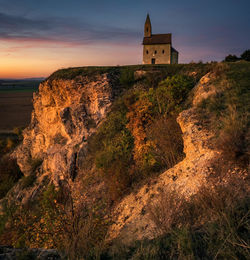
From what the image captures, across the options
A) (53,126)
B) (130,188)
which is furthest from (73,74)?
(130,188)

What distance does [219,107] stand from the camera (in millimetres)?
9133

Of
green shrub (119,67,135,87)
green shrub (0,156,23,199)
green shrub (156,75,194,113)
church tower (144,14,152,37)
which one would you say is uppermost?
church tower (144,14,152,37)

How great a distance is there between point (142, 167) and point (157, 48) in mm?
30650

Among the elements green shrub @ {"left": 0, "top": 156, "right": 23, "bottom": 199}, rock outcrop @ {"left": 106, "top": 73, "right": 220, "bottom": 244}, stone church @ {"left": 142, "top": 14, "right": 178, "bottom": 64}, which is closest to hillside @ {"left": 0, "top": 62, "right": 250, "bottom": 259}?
rock outcrop @ {"left": 106, "top": 73, "right": 220, "bottom": 244}

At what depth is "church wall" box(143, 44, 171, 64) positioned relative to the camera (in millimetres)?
33844

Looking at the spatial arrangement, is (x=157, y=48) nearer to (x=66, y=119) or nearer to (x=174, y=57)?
(x=174, y=57)

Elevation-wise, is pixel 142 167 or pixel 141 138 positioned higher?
pixel 141 138

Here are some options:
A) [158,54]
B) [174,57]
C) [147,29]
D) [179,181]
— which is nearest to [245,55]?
[174,57]

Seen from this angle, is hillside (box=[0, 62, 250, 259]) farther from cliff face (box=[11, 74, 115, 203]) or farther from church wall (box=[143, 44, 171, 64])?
church wall (box=[143, 44, 171, 64])

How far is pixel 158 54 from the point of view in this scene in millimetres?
34469

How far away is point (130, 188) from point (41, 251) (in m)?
5.52

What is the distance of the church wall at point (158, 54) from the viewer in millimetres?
33844

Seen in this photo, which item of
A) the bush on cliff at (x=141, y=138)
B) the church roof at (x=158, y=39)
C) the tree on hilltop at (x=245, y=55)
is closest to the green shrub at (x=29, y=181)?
the bush on cliff at (x=141, y=138)

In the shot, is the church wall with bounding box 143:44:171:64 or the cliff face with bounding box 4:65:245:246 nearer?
the cliff face with bounding box 4:65:245:246
